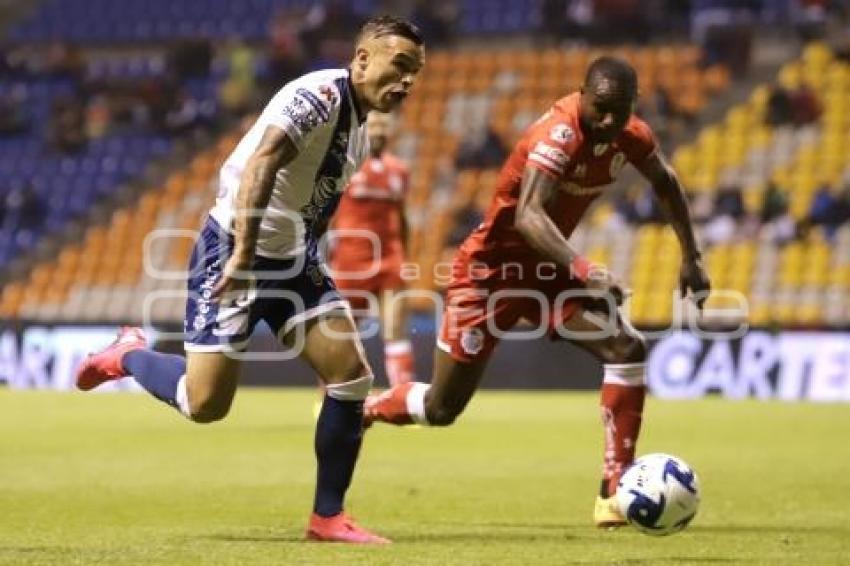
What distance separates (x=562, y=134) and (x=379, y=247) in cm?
757

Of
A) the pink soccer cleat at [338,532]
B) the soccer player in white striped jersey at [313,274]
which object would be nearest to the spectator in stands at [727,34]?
the soccer player in white striped jersey at [313,274]

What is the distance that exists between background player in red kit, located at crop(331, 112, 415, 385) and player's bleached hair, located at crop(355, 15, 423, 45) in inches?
309

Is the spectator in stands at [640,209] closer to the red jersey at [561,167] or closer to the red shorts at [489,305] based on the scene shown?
the red shorts at [489,305]

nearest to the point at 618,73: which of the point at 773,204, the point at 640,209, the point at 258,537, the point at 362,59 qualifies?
the point at 362,59

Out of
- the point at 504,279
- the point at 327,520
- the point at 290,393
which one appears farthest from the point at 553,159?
the point at 290,393

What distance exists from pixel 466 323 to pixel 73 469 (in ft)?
10.5

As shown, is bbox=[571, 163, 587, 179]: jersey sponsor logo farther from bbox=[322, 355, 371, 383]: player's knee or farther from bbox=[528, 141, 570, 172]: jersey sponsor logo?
bbox=[322, 355, 371, 383]: player's knee

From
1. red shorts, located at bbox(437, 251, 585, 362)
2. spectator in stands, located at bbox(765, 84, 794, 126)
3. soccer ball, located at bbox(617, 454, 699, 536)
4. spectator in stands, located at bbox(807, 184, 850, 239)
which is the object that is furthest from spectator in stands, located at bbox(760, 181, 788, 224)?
soccer ball, located at bbox(617, 454, 699, 536)

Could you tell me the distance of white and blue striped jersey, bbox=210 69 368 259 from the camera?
6.84m

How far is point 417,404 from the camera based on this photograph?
348 inches

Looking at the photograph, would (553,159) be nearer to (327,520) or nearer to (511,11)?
(327,520)

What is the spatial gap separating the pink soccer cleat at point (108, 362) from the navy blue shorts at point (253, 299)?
35.4 inches

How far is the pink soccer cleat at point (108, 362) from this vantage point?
26.3 feet

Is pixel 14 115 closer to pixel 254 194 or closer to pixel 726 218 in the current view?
pixel 726 218
